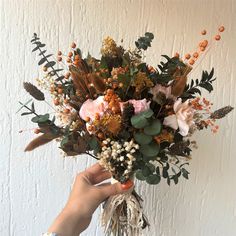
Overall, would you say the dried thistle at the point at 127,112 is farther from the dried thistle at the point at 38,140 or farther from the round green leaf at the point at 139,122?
→ the dried thistle at the point at 38,140

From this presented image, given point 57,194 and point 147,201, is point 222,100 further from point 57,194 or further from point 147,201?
point 57,194

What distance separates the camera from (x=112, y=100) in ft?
2.39

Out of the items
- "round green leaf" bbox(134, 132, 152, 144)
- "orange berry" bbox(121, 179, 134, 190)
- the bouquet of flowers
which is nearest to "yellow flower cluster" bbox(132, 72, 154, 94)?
the bouquet of flowers

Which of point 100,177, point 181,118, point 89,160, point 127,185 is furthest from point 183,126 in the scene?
point 89,160

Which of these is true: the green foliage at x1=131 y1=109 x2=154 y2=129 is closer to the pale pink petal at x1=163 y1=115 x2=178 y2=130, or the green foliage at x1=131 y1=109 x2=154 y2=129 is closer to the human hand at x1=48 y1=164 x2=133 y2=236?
the pale pink petal at x1=163 y1=115 x2=178 y2=130

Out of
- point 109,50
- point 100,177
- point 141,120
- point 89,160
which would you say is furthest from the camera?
point 89,160

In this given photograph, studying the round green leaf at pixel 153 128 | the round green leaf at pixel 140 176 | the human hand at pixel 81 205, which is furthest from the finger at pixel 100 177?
the round green leaf at pixel 153 128

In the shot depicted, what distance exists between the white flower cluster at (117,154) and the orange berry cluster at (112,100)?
0.08 metres

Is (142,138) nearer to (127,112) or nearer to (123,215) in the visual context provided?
(127,112)

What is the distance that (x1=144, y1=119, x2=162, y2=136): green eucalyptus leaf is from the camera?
0.71 m

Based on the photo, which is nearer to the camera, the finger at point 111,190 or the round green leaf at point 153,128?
the round green leaf at point 153,128

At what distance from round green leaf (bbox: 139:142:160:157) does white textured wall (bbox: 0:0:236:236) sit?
427mm

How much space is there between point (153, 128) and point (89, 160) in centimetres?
48

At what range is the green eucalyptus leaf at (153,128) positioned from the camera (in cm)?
71
